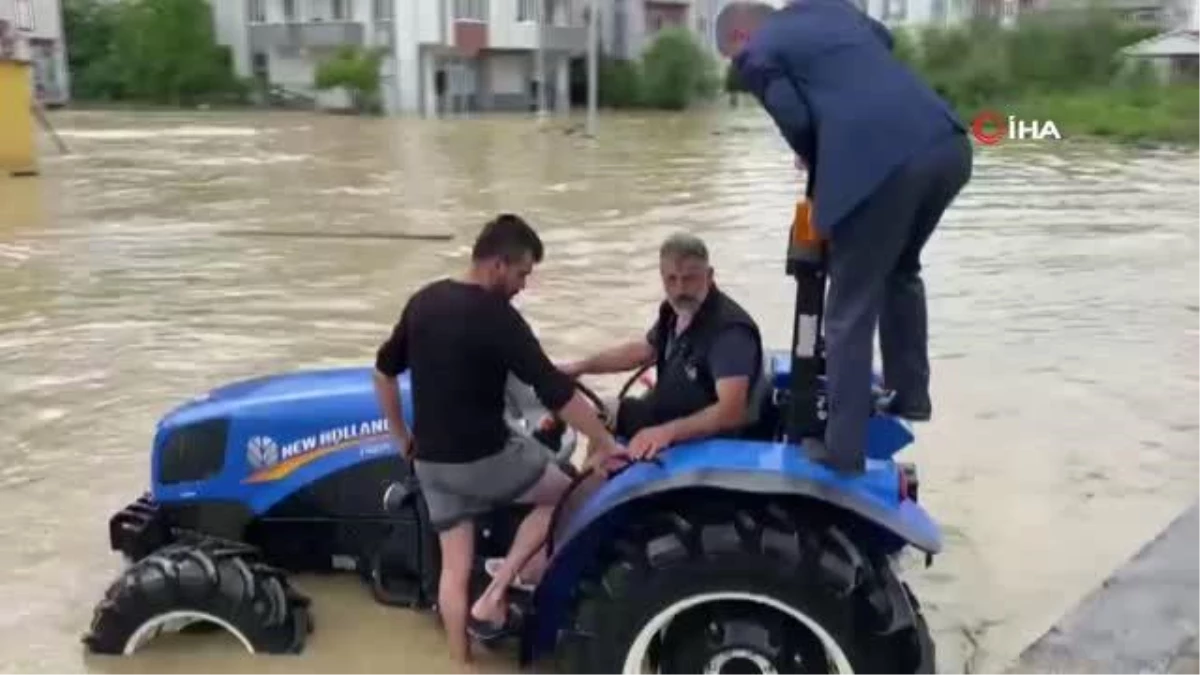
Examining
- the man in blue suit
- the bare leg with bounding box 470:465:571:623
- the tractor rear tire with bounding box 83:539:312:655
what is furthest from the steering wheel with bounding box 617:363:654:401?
the tractor rear tire with bounding box 83:539:312:655

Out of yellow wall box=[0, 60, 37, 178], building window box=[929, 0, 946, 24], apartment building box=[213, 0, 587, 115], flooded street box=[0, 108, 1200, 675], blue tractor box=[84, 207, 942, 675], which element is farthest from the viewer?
building window box=[929, 0, 946, 24]

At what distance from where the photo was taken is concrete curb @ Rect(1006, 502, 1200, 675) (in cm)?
436

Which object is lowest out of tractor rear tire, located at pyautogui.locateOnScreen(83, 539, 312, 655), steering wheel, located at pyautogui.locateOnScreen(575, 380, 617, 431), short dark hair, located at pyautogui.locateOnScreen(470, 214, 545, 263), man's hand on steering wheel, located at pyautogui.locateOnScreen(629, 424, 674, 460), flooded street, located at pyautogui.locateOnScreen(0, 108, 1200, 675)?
flooded street, located at pyautogui.locateOnScreen(0, 108, 1200, 675)

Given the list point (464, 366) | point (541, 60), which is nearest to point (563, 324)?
point (464, 366)

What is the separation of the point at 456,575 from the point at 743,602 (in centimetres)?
94

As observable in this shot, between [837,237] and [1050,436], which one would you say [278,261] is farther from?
[837,237]

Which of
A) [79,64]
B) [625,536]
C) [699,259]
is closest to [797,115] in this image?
[699,259]

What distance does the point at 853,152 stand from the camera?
138 inches

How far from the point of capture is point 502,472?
13.5 ft

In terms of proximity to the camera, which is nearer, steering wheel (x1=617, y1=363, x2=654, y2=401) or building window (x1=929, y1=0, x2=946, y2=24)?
steering wheel (x1=617, y1=363, x2=654, y2=401)

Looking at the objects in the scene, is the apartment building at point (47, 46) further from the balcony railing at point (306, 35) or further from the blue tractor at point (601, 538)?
the blue tractor at point (601, 538)

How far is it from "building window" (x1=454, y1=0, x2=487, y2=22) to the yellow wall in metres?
38.0

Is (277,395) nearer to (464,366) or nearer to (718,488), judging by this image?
(464,366)

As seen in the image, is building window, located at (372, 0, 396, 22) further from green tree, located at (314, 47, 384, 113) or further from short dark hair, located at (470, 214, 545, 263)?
short dark hair, located at (470, 214, 545, 263)
